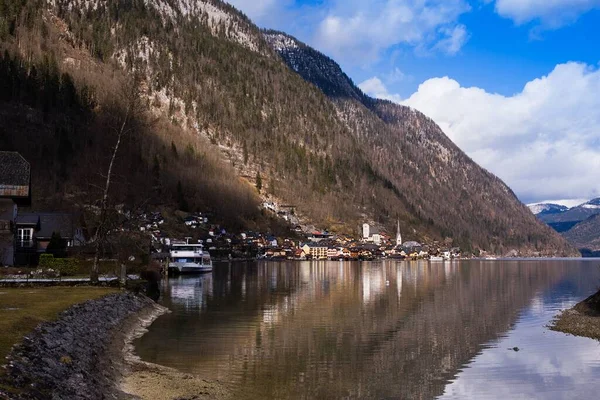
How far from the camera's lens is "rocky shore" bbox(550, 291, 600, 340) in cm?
Answer: 4481

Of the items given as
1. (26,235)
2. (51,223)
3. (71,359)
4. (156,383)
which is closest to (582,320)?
(156,383)

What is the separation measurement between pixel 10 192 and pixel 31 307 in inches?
1655

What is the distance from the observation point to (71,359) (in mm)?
22891

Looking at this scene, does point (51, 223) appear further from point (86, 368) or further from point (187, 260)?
point (86, 368)

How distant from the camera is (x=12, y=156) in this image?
7081 centimetres

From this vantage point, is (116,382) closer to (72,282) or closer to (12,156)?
(72,282)

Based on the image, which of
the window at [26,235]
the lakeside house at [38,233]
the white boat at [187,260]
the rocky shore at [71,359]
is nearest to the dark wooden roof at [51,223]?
the lakeside house at [38,233]

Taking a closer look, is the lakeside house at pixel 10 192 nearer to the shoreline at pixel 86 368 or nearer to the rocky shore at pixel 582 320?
the shoreline at pixel 86 368

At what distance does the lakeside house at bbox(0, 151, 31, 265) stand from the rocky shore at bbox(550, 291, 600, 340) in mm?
55188

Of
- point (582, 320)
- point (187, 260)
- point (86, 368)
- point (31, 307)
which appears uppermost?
point (187, 260)

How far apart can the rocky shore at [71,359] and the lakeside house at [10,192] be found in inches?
1273

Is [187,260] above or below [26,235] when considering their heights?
below

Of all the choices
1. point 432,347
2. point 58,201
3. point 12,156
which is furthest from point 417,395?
point 58,201

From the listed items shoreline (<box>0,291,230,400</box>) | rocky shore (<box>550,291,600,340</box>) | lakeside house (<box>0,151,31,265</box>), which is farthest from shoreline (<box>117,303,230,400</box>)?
lakeside house (<box>0,151,31,265</box>)
